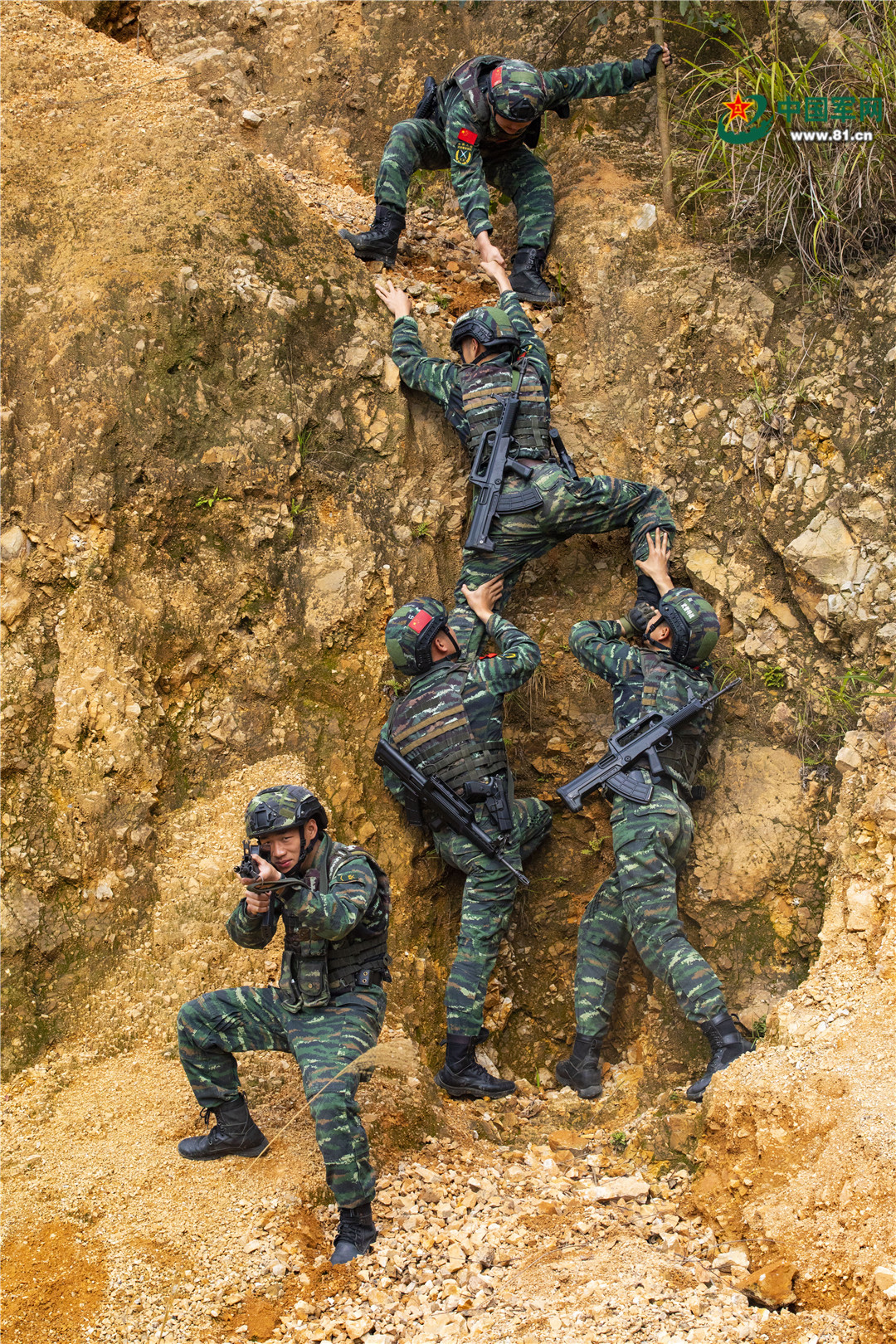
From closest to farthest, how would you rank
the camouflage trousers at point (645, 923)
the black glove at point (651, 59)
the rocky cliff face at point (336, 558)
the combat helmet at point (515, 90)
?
the camouflage trousers at point (645, 923), the rocky cliff face at point (336, 558), the combat helmet at point (515, 90), the black glove at point (651, 59)

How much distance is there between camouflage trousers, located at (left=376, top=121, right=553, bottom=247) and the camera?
7.33 meters

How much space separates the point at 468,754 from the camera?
599cm

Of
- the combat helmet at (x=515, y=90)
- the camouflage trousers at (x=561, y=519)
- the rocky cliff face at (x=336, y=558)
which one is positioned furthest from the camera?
the combat helmet at (x=515, y=90)

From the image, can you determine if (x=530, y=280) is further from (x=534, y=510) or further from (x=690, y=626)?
(x=690, y=626)

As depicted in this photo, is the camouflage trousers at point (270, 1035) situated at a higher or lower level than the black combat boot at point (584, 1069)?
higher

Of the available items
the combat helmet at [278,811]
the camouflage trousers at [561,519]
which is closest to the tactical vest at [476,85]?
the camouflage trousers at [561,519]

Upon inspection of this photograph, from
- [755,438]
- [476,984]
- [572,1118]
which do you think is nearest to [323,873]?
[476,984]

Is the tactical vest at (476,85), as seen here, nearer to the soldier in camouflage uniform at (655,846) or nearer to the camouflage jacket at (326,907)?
the soldier in camouflage uniform at (655,846)

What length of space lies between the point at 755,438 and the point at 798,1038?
371 cm

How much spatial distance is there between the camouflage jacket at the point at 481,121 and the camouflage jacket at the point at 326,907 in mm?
4654

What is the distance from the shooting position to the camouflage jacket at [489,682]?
236 inches

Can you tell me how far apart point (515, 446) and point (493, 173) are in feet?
8.11

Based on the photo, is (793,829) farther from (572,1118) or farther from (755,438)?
(755,438)

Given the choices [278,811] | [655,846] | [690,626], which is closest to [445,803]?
[655,846]
